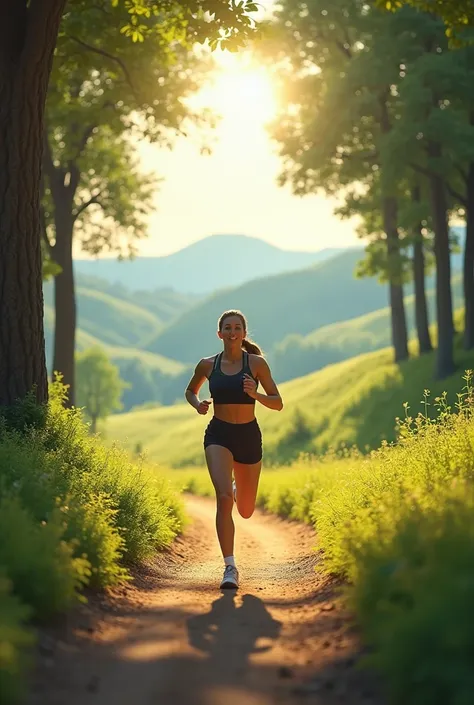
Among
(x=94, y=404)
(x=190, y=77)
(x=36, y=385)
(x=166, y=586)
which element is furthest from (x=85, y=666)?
(x=94, y=404)

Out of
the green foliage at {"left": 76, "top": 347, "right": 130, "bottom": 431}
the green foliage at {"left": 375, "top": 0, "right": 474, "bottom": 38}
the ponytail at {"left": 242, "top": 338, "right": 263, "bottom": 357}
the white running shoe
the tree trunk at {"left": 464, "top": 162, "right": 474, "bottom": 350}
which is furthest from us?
the green foliage at {"left": 76, "top": 347, "right": 130, "bottom": 431}

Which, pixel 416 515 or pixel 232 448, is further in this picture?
pixel 232 448

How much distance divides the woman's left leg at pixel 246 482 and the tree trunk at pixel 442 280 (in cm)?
2065

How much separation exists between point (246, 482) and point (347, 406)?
2836 centimetres

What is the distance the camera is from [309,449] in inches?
1404

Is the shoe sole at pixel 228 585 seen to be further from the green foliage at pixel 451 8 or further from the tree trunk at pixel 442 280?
the tree trunk at pixel 442 280

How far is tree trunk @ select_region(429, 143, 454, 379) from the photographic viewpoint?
29000 mm

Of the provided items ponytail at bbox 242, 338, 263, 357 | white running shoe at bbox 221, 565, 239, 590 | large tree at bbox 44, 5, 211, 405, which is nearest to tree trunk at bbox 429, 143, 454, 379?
large tree at bbox 44, 5, 211, 405

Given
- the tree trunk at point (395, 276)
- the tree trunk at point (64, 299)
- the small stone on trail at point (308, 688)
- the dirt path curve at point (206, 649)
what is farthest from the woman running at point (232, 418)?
the tree trunk at point (395, 276)

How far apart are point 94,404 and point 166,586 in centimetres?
8154

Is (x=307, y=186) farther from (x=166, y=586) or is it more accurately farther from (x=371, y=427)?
(x=166, y=586)

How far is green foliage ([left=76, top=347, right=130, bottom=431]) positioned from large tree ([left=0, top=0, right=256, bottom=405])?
78.0 meters

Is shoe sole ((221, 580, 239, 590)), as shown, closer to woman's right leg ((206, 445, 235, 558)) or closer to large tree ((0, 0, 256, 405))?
woman's right leg ((206, 445, 235, 558))

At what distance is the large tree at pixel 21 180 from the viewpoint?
11453 mm
